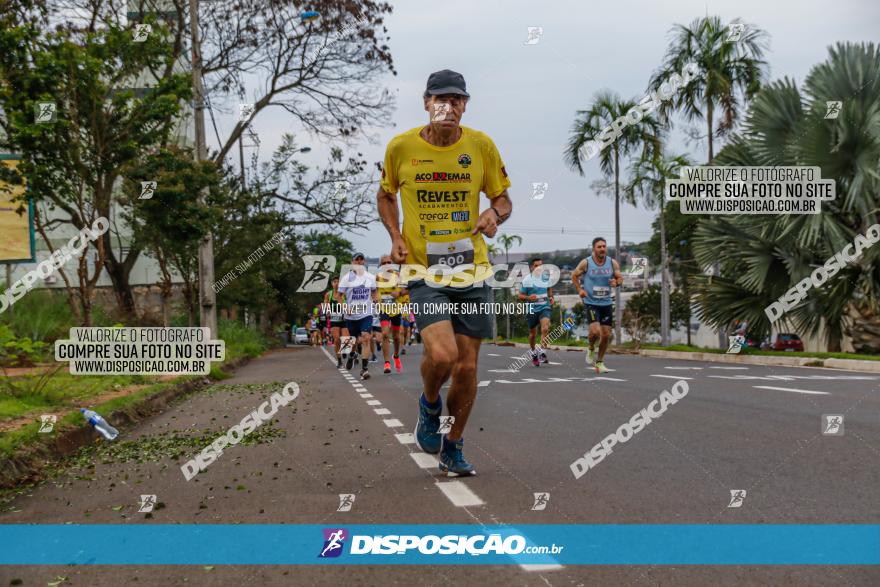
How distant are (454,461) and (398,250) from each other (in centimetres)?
140

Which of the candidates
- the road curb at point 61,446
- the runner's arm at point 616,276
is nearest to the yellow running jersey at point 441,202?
the road curb at point 61,446

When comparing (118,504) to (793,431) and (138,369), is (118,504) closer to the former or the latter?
(793,431)

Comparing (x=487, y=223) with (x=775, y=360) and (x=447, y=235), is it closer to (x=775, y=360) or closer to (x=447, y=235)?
(x=447, y=235)

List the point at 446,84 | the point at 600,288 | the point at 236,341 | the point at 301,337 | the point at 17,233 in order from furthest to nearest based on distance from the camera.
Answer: the point at 301,337 → the point at 236,341 → the point at 600,288 → the point at 17,233 → the point at 446,84

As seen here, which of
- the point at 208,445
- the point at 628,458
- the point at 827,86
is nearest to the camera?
the point at 628,458

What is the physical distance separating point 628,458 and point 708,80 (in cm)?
2608

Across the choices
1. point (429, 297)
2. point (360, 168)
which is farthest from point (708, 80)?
point (429, 297)

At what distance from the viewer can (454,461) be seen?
5.70m

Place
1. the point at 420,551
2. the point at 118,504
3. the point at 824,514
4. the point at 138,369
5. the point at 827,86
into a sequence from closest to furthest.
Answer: the point at 420,551 < the point at 824,514 < the point at 118,504 < the point at 138,369 < the point at 827,86

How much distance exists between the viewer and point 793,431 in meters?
7.14

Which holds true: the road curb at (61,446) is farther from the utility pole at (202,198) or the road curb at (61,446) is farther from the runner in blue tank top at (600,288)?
the utility pole at (202,198)

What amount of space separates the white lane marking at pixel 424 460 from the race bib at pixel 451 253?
1.55 m

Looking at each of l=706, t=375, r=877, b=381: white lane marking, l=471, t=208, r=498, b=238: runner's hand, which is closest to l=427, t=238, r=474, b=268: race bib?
l=471, t=208, r=498, b=238: runner's hand

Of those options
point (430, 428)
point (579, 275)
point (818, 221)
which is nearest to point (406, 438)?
point (430, 428)
